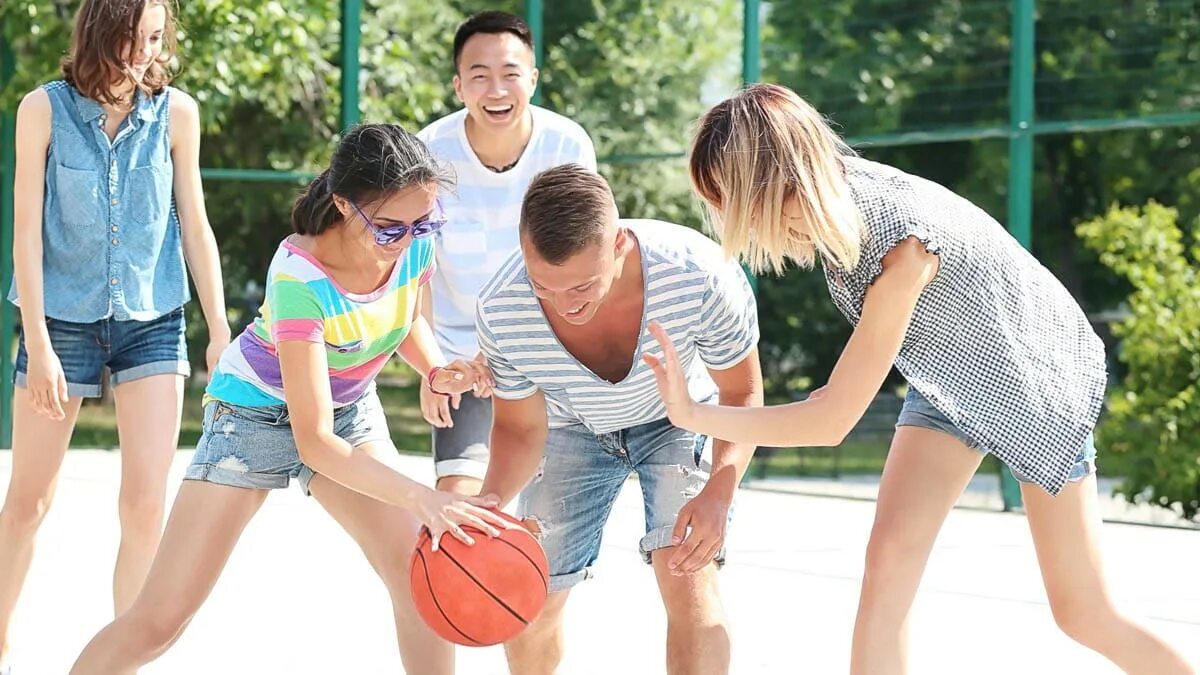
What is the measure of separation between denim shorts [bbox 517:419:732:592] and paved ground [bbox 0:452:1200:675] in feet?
3.45

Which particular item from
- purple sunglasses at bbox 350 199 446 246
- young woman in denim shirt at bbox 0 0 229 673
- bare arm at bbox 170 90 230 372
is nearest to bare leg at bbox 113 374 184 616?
young woman in denim shirt at bbox 0 0 229 673

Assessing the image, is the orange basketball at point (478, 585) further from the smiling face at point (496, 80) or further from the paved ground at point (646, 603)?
the smiling face at point (496, 80)

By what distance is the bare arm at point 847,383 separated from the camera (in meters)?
3.82

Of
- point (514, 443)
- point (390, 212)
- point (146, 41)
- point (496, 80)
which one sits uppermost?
point (146, 41)

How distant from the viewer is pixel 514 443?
4.54 meters

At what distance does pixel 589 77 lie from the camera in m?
14.4

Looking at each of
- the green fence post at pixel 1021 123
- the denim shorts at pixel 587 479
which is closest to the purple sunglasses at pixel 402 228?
the denim shorts at pixel 587 479

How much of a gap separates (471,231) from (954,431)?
2.08 meters

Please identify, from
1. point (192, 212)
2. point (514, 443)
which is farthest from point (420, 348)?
point (192, 212)

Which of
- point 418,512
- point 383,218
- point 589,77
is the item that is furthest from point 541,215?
point 589,77

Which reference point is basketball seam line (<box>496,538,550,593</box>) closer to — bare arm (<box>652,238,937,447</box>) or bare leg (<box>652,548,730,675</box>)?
bare leg (<box>652,548,730,675</box>)

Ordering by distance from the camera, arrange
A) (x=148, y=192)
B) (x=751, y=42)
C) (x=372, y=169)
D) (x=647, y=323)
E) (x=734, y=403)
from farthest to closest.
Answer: (x=751, y=42), (x=148, y=192), (x=734, y=403), (x=647, y=323), (x=372, y=169)

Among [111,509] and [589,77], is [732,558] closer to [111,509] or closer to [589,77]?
[111,509]

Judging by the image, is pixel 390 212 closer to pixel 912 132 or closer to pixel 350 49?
pixel 912 132
